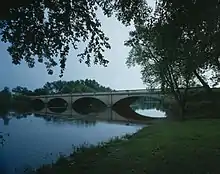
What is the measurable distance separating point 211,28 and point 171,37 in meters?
0.87

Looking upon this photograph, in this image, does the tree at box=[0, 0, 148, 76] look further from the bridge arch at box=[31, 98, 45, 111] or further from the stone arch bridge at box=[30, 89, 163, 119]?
the bridge arch at box=[31, 98, 45, 111]

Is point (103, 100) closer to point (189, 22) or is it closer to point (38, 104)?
point (38, 104)

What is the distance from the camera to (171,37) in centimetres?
691

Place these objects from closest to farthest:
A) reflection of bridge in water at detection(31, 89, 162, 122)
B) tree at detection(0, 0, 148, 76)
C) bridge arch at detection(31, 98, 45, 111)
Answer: tree at detection(0, 0, 148, 76)
reflection of bridge in water at detection(31, 89, 162, 122)
bridge arch at detection(31, 98, 45, 111)

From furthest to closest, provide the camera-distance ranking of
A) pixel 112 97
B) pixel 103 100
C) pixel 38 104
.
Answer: pixel 38 104
pixel 103 100
pixel 112 97

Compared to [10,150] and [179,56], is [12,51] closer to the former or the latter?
[179,56]

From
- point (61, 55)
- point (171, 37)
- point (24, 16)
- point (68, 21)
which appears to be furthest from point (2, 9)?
point (171, 37)

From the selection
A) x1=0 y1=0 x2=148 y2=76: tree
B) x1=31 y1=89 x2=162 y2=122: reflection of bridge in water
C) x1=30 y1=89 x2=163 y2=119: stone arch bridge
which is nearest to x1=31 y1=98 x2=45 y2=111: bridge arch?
x1=31 y1=89 x2=162 y2=122: reflection of bridge in water

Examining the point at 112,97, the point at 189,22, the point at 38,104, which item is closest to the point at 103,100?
the point at 112,97

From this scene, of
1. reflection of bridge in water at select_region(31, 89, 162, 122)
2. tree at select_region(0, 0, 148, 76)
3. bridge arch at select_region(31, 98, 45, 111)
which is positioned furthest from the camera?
bridge arch at select_region(31, 98, 45, 111)

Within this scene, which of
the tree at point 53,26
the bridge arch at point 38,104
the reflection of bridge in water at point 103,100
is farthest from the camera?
the bridge arch at point 38,104

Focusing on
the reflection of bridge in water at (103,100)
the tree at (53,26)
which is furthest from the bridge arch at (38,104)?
the tree at (53,26)

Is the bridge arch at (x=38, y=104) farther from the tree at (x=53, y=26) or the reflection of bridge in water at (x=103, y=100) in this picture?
the tree at (x=53, y=26)

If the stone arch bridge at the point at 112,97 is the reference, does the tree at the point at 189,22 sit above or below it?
below
